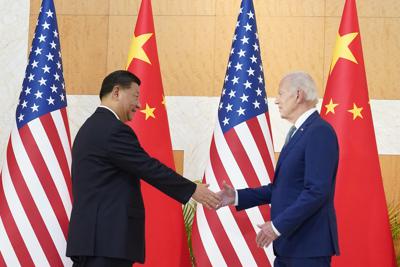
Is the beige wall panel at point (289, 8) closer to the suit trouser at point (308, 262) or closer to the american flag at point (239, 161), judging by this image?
the american flag at point (239, 161)

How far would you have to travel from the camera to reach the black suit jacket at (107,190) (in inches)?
114

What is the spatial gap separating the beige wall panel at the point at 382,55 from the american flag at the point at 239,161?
99cm

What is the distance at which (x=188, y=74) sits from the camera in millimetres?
5125

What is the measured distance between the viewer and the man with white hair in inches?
109

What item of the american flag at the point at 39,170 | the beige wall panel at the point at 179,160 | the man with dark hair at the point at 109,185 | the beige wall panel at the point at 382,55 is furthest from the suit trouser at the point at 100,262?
the beige wall panel at the point at 382,55

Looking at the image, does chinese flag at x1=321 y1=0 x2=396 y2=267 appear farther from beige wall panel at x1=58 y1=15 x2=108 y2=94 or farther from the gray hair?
beige wall panel at x1=58 y1=15 x2=108 y2=94

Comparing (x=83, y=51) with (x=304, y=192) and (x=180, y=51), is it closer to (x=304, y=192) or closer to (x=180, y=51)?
(x=180, y=51)

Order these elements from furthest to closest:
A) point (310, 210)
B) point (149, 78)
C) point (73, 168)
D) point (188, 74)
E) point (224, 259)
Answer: point (188, 74) < point (149, 78) < point (224, 259) < point (73, 168) < point (310, 210)

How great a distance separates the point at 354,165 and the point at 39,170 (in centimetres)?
192

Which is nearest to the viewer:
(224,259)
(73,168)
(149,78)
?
(73,168)

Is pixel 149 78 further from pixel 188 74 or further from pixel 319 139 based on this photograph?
pixel 319 139

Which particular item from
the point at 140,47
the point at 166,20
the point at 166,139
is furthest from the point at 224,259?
the point at 166,20

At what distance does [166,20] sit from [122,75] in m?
2.14

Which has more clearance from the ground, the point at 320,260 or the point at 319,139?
the point at 319,139
